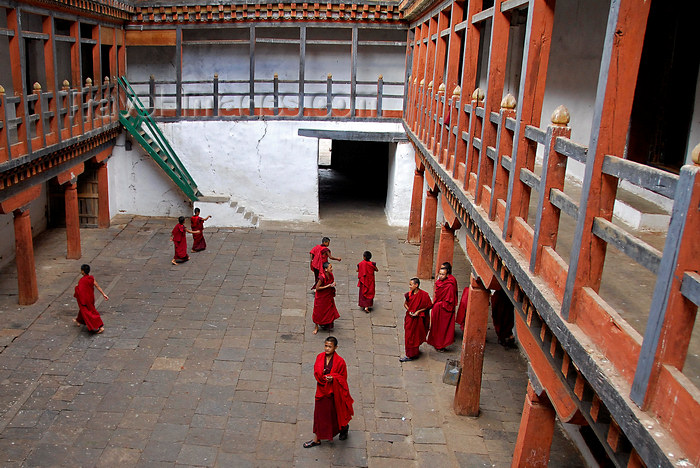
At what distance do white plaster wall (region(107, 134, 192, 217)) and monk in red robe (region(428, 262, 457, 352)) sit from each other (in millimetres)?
9406

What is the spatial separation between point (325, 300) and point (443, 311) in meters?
1.94

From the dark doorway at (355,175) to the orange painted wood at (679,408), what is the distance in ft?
53.0

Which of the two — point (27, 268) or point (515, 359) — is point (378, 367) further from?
point (27, 268)

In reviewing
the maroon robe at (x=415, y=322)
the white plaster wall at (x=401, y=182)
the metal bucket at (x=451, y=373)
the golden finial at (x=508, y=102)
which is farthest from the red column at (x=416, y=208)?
the golden finial at (x=508, y=102)

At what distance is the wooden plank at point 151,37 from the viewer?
53.4ft

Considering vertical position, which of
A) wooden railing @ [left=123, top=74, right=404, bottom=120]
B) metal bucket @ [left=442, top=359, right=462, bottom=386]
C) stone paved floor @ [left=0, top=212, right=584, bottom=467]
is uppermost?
wooden railing @ [left=123, top=74, right=404, bottom=120]

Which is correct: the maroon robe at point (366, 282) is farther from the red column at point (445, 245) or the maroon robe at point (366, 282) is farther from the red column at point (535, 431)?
the red column at point (535, 431)

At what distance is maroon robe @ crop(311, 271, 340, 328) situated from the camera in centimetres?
1000

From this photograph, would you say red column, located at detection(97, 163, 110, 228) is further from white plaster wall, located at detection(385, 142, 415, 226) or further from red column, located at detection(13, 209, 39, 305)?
white plaster wall, located at detection(385, 142, 415, 226)

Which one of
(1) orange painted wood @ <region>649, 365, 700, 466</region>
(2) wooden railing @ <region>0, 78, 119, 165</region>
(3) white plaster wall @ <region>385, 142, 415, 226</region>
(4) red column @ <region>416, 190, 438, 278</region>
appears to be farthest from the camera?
(3) white plaster wall @ <region>385, 142, 415, 226</region>

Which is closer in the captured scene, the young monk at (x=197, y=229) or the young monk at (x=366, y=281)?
the young monk at (x=366, y=281)

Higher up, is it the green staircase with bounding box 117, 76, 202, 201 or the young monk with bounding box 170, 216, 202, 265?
the green staircase with bounding box 117, 76, 202, 201

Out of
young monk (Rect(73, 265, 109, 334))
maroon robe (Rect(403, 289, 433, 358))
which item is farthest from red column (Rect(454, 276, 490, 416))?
young monk (Rect(73, 265, 109, 334))

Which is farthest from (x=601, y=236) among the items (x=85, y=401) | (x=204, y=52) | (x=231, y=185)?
(x=204, y=52)
